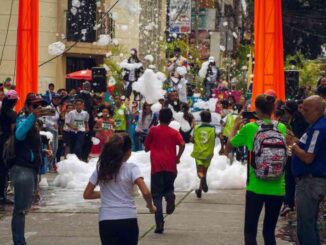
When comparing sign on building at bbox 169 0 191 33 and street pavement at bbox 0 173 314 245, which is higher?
sign on building at bbox 169 0 191 33

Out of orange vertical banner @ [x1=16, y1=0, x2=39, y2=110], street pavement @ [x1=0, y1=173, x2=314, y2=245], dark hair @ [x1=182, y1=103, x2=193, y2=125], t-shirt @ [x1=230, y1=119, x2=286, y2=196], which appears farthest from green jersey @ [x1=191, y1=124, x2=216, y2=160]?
dark hair @ [x1=182, y1=103, x2=193, y2=125]

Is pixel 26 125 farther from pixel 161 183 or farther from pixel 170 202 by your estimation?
pixel 170 202

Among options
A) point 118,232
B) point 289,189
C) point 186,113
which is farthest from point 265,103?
point 186,113

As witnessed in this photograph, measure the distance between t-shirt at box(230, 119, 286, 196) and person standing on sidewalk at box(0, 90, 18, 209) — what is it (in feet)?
18.3

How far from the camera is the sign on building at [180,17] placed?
4056 cm

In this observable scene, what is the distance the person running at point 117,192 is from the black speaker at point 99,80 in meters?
19.9

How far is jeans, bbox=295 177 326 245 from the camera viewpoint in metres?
9.59

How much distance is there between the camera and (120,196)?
27.6 ft

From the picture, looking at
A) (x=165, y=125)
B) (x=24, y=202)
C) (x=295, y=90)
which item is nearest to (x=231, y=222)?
(x=165, y=125)

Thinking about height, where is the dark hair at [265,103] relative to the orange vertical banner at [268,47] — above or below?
below

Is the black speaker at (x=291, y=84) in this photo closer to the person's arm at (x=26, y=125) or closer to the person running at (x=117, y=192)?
the person's arm at (x=26, y=125)

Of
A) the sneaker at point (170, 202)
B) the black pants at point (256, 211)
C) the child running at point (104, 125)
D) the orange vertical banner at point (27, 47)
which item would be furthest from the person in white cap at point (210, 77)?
the black pants at point (256, 211)

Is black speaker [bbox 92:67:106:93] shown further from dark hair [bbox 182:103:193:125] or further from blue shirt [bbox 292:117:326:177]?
blue shirt [bbox 292:117:326:177]

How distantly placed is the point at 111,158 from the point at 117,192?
291 mm
